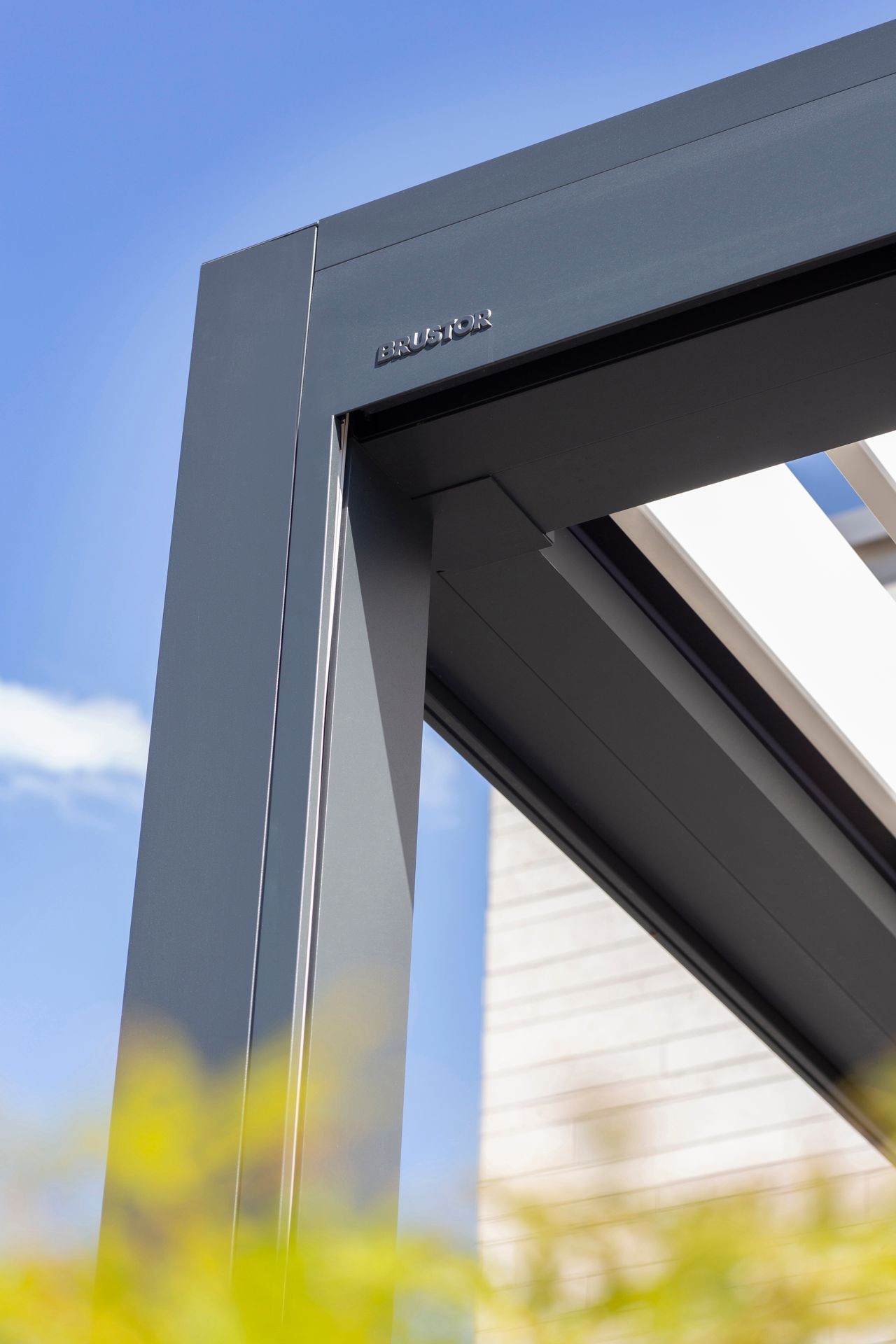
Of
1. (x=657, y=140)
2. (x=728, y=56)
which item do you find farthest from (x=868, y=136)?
(x=728, y=56)

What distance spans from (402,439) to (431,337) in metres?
0.08

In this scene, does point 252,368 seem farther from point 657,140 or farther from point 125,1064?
point 125,1064

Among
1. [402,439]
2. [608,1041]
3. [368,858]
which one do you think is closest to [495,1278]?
Result: [368,858]

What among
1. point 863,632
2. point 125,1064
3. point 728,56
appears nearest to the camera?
point 125,1064

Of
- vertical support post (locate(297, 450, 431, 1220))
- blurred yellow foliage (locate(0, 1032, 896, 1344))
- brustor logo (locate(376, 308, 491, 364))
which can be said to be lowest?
blurred yellow foliage (locate(0, 1032, 896, 1344))

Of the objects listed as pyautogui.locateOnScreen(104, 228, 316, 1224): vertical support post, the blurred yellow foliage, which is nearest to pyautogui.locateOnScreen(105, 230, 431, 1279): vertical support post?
pyautogui.locateOnScreen(104, 228, 316, 1224): vertical support post

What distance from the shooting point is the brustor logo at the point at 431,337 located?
1.04m

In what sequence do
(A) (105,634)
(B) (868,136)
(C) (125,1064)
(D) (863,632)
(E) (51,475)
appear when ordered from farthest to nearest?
(D) (863,632)
(E) (51,475)
(A) (105,634)
(B) (868,136)
(C) (125,1064)

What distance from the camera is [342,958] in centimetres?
91

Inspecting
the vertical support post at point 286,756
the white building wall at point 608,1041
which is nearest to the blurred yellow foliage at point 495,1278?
the vertical support post at point 286,756

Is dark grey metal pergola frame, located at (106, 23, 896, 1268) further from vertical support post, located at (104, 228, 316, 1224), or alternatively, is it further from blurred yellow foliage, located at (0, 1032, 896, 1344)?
blurred yellow foliage, located at (0, 1032, 896, 1344)

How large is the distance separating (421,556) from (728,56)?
1.62 meters

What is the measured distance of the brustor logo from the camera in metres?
1.04

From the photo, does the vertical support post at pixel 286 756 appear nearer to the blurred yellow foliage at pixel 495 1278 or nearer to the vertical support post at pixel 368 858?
the vertical support post at pixel 368 858
